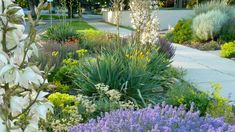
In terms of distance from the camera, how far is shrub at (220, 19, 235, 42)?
48.6 feet

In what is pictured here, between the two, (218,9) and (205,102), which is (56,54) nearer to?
(205,102)

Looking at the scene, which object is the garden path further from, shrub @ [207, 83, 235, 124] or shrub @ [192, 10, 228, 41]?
shrub @ [192, 10, 228, 41]

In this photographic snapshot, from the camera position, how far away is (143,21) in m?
6.99

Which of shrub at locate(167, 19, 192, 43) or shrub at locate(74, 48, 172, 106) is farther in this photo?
shrub at locate(167, 19, 192, 43)

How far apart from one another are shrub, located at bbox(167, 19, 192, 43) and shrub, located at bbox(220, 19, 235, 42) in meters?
1.56

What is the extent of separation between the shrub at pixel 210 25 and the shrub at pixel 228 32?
0.16 metres

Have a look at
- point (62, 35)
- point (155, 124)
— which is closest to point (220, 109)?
point (155, 124)

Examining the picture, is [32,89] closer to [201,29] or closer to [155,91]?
[155,91]

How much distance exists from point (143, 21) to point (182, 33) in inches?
381

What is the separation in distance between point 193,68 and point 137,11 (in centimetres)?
318

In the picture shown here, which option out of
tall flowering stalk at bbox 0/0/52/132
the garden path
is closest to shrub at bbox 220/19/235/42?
the garden path

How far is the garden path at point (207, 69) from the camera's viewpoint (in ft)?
24.2

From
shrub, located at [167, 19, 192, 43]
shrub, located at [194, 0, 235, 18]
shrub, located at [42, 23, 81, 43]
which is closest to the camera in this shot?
shrub, located at [42, 23, 81, 43]

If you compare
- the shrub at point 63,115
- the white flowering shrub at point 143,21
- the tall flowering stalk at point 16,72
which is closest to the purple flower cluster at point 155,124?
the shrub at point 63,115
